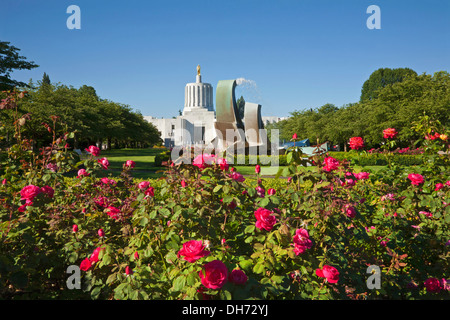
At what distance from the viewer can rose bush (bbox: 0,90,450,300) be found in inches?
84.5

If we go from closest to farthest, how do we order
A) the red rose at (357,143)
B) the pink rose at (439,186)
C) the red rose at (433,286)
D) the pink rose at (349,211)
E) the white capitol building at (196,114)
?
the pink rose at (349,211) < the red rose at (433,286) < the pink rose at (439,186) < the red rose at (357,143) < the white capitol building at (196,114)

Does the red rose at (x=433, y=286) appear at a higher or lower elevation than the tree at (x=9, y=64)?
lower

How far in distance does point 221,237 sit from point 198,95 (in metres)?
72.6

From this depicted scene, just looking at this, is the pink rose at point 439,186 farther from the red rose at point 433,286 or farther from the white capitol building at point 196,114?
the white capitol building at point 196,114

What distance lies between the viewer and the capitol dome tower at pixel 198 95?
73.4 metres

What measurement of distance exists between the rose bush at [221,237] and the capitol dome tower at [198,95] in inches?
2756

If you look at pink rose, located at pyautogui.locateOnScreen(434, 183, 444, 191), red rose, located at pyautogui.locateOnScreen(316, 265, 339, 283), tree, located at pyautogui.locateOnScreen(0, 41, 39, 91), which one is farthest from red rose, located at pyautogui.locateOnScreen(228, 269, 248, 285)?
tree, located at pyautogui.locateOnScreen(0, 41, 39, 91)

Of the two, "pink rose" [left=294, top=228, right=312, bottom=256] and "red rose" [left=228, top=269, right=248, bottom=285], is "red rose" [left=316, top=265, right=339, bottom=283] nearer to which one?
"pink rose" [left=294, top=228, right=312, bottom=256]

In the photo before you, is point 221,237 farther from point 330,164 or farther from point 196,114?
point 196,114

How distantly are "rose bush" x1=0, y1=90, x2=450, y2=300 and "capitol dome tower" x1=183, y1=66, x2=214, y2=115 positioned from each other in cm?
6999

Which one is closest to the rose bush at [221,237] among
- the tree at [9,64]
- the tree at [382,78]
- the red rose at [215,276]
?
the red rose at [215,276]

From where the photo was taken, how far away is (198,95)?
241ft
